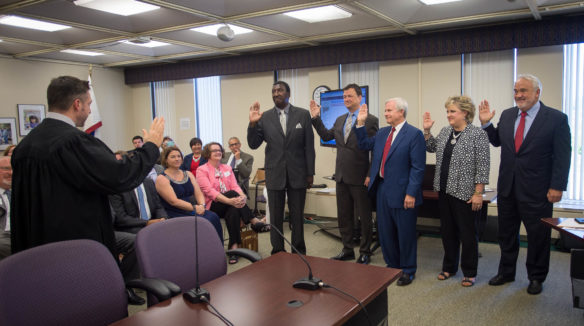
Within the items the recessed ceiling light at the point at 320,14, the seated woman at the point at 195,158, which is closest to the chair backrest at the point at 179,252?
the recessed ceiling light at the point at 320,14

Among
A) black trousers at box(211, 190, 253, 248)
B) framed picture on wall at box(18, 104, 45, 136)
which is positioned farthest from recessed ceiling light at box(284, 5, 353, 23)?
framed picture on wall at box(18, 104, 45, 136)

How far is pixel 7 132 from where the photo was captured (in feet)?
21.6

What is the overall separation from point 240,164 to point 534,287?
4.19 m

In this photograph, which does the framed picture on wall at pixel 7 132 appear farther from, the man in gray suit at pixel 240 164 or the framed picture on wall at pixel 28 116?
the man in gray suit at pixel 240 164

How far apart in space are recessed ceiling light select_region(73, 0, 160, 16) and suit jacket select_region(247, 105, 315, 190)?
1594 millimetres

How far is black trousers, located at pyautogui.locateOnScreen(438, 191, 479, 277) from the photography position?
3.48 metres

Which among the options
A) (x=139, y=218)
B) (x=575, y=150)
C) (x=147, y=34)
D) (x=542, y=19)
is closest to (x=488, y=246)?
(x=575, y=150)

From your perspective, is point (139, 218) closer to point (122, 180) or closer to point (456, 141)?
point (122, 180)

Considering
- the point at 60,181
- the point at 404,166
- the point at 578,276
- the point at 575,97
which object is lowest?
the point at 578,276

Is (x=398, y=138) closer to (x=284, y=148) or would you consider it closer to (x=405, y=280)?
(x=284, y=148)

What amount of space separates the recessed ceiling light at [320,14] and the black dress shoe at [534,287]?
3071 mm

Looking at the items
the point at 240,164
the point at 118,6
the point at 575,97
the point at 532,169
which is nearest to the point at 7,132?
the point at 240,164

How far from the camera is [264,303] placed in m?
1.58

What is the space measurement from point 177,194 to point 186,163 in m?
2.47
